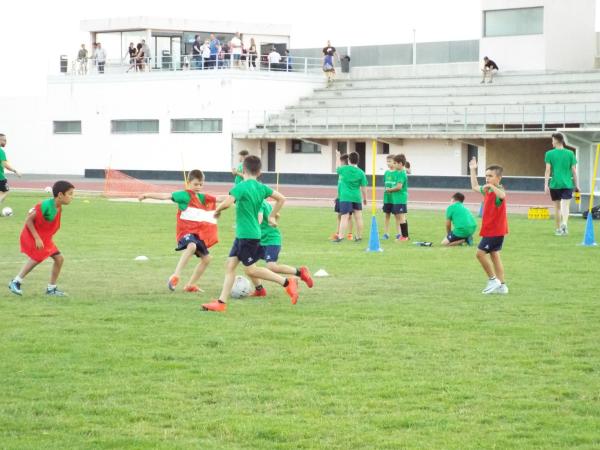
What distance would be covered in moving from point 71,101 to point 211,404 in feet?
185

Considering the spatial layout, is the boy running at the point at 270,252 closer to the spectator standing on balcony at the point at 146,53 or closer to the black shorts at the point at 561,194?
the black shorts at the point at 561,194

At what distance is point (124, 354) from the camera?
9.84 meters

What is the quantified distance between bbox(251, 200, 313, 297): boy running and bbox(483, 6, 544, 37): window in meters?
39.5

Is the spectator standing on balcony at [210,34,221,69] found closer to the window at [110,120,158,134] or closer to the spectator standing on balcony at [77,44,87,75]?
the window at [110,120,158,134]

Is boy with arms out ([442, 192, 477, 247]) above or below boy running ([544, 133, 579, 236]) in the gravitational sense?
below

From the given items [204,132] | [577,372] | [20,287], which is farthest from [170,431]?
[204,132]

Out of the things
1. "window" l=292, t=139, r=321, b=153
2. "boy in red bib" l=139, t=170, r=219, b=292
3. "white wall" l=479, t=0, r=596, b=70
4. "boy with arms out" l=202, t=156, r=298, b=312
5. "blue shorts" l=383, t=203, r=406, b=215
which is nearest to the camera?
"boy with arms out" l=202, t=156, r=298, b=312

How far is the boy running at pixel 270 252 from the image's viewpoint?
44.5 feet

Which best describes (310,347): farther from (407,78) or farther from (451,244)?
(407,78)

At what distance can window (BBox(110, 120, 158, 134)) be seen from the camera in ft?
194

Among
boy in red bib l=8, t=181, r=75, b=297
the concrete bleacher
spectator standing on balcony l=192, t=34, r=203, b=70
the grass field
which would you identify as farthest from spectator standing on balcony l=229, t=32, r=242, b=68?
boy in red bib l=8, t=181, r=75, b=297

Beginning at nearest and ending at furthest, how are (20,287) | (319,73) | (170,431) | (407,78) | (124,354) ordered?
1. (170,431)
2. (124,354)
3. (20,287)
4. (407,78)
5. (319,73)

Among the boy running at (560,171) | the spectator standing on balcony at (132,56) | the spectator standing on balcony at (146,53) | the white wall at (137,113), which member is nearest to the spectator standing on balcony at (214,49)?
the white wall at (137,113)

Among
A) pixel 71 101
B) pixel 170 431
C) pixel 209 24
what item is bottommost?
pixel 170 431
